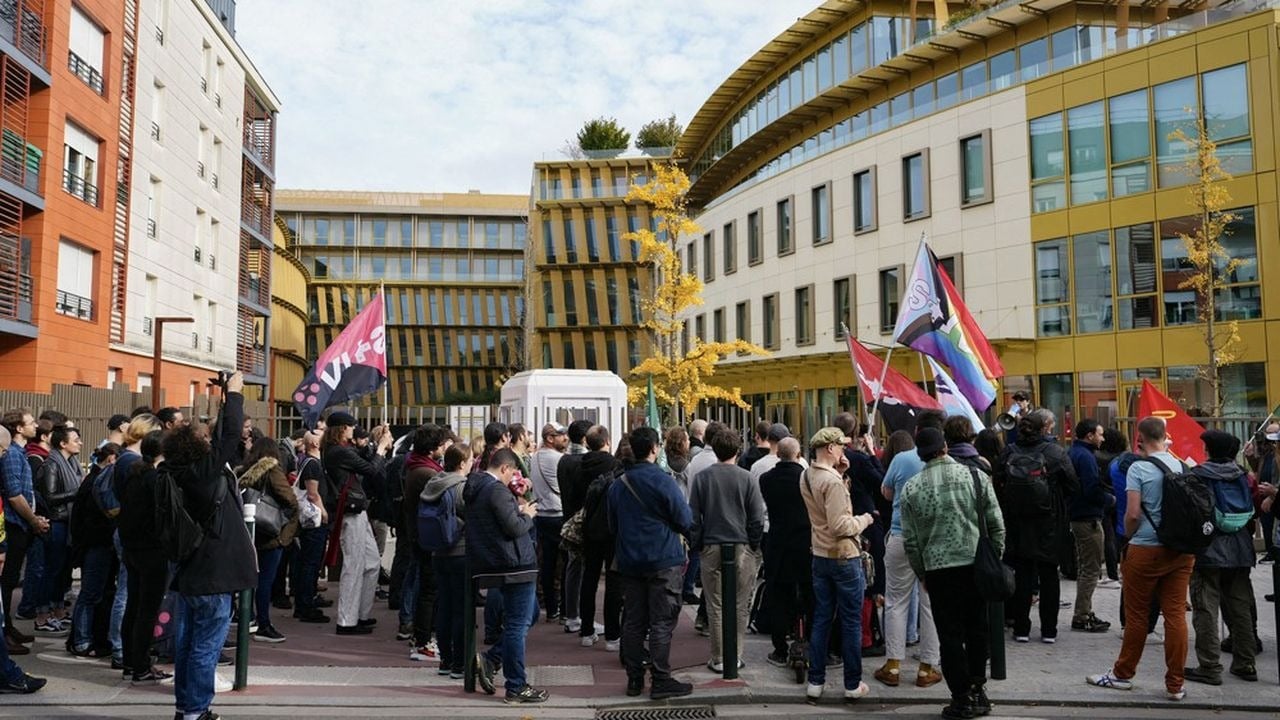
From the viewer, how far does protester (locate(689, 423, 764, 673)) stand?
7.92 metres

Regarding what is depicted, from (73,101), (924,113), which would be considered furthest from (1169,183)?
(73,101)

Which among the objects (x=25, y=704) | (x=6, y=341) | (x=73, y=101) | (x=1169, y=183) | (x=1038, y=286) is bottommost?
(x=25, y=704)

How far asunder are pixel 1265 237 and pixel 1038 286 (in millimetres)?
5621

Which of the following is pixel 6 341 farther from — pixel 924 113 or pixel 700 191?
pixel 700 191

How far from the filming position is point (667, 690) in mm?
7289

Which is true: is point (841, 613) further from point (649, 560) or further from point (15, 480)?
point (15, 480)

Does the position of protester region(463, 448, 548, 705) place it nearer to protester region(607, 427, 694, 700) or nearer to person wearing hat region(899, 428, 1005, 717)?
protester region(607, 427, 694, 700)

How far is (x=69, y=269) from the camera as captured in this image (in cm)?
2344

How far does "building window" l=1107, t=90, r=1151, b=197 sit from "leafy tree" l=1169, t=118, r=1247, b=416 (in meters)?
0.95

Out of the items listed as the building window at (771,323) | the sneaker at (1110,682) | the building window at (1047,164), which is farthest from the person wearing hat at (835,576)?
the building window at (771,323)

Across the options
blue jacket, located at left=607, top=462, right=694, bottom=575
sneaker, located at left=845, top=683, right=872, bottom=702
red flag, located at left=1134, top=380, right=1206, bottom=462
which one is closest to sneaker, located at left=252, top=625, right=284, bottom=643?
blue jacket, located at left=607, top=462, right=694, bottom=575

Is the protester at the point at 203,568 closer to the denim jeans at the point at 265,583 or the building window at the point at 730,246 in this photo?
the denim jeans at the point at 265,583

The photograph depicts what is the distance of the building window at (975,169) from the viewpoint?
89.5ft

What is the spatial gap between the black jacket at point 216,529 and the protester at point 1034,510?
21.0 feet
